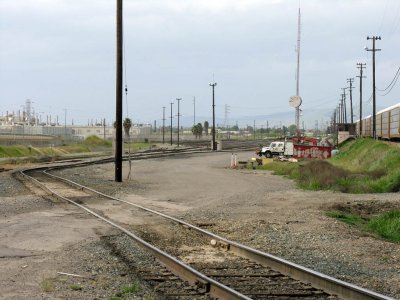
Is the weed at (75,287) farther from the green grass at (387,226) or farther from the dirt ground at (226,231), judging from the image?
the green grass at (387,226)

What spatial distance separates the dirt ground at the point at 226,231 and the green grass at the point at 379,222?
21.5 inches

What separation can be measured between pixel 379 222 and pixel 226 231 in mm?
4312

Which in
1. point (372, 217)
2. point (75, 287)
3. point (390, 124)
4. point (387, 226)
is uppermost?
point (390, 124)

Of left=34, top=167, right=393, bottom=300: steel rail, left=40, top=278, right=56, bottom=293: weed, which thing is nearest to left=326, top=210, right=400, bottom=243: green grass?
left=34, top=167, right=393, bottom=300: steel rail

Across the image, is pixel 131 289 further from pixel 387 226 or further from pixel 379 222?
pixel 379 222

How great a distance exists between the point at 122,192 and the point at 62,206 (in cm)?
579

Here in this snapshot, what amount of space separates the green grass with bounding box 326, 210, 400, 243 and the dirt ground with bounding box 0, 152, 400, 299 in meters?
0.55

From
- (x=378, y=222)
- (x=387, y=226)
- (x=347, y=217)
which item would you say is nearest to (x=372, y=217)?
(x=347, y=217)

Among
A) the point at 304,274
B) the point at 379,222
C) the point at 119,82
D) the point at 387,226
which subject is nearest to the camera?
the point at 304,274

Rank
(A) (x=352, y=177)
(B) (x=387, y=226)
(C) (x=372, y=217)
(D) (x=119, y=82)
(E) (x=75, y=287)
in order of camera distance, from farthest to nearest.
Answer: (A) (x=352, y=177) < (D) (x=119, y=82) < (C) (x=372, y=217) < (B) (x=387, y=226) < (E) (x=75, y=287)

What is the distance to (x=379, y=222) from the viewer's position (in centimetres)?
1550

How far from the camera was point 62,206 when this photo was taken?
62.2 ft

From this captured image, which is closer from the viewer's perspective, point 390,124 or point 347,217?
point 347,217

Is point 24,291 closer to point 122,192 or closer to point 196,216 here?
point 196,216
